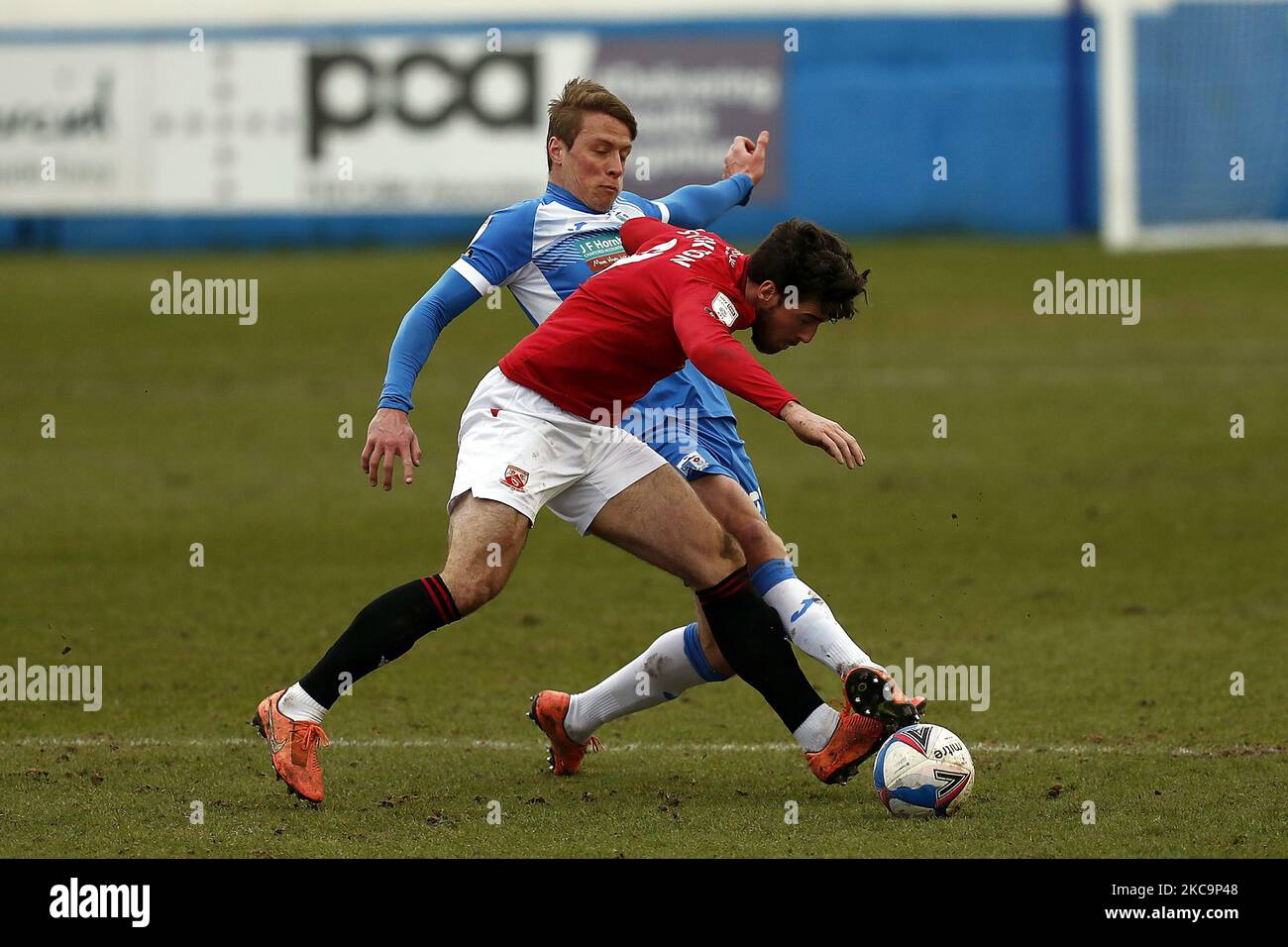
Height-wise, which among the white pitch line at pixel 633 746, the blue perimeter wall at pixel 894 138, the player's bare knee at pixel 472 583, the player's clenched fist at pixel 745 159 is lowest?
the white pitch line at pixel 633 746

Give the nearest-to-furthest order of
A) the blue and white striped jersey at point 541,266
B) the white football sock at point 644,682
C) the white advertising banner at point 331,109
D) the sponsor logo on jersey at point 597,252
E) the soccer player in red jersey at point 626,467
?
the soccer player in red jersey at point 626,467
the blue and white striped jersey at point 541,266
the white football sock at point 644,682
the sponsor logo on jersey at point 597,252
the white advertising banner at point 331,109

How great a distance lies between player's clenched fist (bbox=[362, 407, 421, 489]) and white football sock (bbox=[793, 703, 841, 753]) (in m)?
1.56

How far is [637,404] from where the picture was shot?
24.1 feet

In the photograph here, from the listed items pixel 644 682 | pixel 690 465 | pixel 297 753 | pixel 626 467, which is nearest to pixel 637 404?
pixel 690 465

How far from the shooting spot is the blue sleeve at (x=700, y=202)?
7668 millimetres

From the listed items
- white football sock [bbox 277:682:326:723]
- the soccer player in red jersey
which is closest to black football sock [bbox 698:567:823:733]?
the soccer player in red jersey

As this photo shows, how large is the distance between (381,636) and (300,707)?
0.34 meters

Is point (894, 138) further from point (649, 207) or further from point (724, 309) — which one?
point (724, 309)

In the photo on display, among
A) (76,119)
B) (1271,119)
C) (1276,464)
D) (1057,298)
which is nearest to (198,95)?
(76,119)

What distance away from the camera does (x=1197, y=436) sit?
15492mm

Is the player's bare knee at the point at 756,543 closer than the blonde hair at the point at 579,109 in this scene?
Yes

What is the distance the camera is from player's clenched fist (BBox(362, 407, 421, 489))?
6496 mm

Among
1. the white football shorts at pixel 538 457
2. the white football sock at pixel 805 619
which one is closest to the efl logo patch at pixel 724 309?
the white football shorts at pixel 538 457

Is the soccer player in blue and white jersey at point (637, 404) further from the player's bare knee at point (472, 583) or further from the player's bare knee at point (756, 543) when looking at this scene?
the player's bare knee at point (472, 583)
